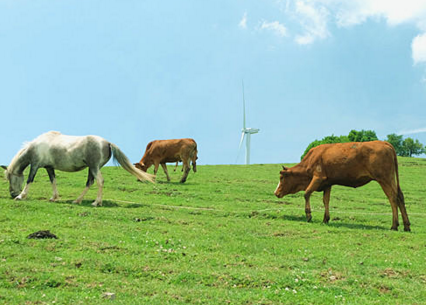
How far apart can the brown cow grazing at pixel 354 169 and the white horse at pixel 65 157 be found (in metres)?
6.45

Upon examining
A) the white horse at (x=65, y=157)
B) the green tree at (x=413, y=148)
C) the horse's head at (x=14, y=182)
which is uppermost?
the green tree at (x=413, y=148)

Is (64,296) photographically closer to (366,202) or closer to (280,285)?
(280,285)

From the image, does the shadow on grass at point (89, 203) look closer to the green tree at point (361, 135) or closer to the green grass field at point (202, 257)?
the green grass field at point (202, 257)

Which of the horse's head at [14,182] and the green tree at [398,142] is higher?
the green tree at [398,142]

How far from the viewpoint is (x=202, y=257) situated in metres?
8.87

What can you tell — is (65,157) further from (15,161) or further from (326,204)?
(326,204)

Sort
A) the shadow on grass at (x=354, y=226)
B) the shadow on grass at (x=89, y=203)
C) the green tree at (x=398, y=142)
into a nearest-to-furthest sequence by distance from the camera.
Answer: the shadow on grass at (x=354, y=226)
the shadow on grass at (x=89, y=203)
the green tree at (x=398, y=142)

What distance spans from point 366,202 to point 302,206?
5.08 metres

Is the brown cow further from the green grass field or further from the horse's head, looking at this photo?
the horse's head

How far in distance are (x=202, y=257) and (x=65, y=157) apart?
9118mm

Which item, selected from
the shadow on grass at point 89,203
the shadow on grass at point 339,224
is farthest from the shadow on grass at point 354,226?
the shadow on grass at point 89,203

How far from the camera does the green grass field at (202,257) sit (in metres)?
6.88

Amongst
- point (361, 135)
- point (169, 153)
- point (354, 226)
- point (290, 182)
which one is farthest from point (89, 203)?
point (361, 135)

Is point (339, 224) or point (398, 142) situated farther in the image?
point (398, 142)
